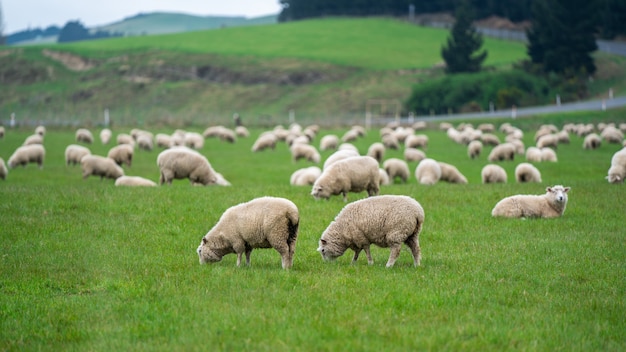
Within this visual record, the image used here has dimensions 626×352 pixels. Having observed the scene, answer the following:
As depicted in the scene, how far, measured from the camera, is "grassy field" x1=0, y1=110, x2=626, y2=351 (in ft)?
29.9

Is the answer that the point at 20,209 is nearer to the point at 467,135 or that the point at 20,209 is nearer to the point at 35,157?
the point at 35,157

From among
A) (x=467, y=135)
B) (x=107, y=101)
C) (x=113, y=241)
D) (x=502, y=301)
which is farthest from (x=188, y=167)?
(x=107, y=101)

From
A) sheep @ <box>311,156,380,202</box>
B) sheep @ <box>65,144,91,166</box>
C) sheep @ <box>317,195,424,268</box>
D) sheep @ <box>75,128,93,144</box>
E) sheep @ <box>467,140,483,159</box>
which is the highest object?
sheep @ <box>317,195,424,268</box>

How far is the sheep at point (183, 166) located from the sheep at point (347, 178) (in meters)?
5.31

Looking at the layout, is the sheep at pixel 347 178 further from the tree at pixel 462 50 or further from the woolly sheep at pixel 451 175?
the tree at pixel 462 50

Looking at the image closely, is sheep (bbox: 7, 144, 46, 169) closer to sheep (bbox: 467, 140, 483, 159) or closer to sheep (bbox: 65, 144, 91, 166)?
sheep (bbox: 65, 144, 91, 166)

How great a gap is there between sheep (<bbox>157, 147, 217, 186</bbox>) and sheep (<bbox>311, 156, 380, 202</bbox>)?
5310mm

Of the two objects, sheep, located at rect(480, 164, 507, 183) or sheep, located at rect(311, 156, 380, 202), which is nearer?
sheep, located at rect(311, 156, 380, 202)

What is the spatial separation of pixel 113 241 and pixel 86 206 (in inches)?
158

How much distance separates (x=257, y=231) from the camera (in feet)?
40.8

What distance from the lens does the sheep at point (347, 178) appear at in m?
20.2

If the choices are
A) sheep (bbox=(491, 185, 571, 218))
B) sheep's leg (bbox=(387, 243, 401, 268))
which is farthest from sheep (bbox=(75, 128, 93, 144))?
sheep's leg (bbox=(387, 243, 401, 268))

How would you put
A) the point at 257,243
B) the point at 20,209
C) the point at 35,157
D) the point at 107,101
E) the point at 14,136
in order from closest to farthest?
the point at 257,243 → the point at 20,209 → the point at 35,157 → the point at 14,136 → the point at 107,101

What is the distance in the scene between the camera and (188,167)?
2458 cm
